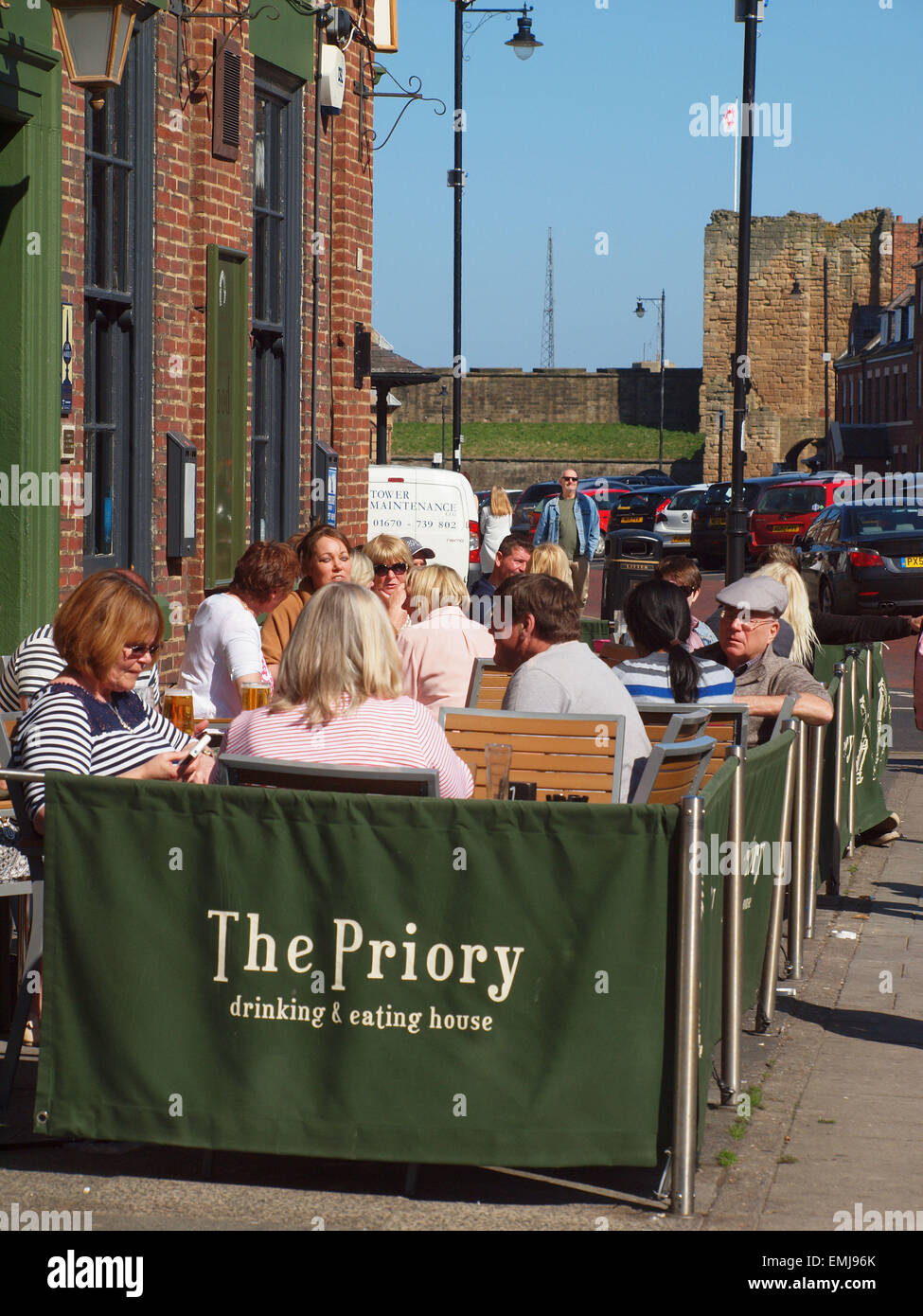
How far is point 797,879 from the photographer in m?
7.30

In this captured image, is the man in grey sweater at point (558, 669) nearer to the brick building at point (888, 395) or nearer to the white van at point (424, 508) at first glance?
the white van at point (424, 508)

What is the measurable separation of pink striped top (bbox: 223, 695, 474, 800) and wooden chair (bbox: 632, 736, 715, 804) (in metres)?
0.56

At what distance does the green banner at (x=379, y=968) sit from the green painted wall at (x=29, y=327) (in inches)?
175

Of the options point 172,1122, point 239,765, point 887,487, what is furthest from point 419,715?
point 887,487

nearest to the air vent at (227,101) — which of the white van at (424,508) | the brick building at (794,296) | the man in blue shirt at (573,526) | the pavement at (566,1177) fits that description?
the pavement at (566,1177)

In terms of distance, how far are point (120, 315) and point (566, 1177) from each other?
655 cm

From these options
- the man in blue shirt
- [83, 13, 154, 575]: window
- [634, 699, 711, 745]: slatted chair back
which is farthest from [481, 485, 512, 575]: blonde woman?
[634, 699, 711, 745]: slatted chair back

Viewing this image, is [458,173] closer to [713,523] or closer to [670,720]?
[713,523]

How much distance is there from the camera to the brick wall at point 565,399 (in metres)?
92.5

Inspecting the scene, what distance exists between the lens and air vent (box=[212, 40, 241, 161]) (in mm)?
10727

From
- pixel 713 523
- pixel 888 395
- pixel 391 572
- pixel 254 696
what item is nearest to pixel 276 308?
pixel 391 572

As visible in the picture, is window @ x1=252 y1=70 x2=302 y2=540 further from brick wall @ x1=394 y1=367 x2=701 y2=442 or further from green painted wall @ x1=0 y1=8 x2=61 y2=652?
brick wall @ x1=394 y1=367 x2=701 y2=442

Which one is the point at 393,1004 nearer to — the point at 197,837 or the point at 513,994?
the point at 513,994
